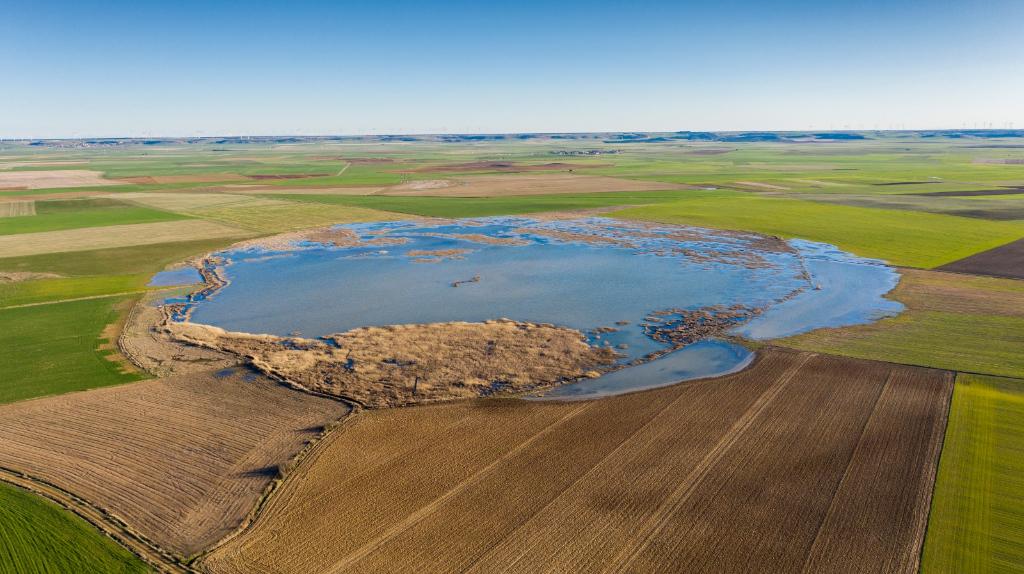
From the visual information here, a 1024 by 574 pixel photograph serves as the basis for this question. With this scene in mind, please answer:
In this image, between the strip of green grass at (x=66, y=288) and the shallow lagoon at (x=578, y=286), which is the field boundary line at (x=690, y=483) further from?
the strip of green grass at (x=66, y=288)

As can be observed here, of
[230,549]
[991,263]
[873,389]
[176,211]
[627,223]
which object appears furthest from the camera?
[176,211]

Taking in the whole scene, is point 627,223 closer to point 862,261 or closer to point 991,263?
point 862,261

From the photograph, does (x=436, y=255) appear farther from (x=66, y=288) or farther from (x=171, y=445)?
(x=171, y=445)

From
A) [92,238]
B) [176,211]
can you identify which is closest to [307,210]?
[176,211]

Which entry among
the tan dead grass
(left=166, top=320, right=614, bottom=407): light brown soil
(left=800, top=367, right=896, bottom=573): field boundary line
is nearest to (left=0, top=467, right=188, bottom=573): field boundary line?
(left=166, top=320, right=614, bottom=407): light brown soil

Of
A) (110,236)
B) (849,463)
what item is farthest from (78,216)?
(849,463)

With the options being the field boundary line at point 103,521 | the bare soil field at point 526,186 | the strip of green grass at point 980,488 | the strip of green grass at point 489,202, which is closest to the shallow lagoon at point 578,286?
the strip of green grass at point 980,488
